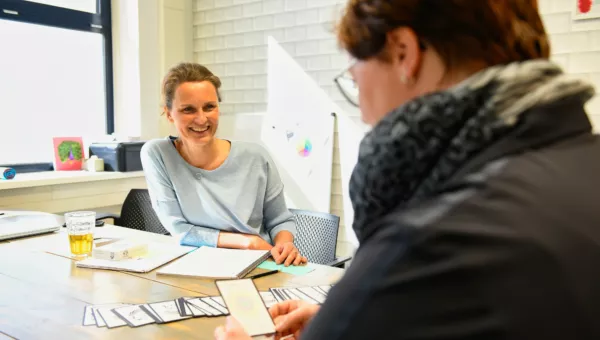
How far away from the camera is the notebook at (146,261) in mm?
1646

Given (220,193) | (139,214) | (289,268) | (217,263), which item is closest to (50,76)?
(139,214)

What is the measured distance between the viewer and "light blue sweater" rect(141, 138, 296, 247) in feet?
7.20

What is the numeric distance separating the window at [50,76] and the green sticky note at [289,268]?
2.45 meters

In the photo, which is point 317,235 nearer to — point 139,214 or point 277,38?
point 139,214

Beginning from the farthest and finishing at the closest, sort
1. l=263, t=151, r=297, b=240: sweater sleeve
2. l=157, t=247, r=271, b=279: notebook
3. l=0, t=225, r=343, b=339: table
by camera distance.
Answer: l=263, t=151, r=297, b=240: sweater sleeve < l=157, t=247, r=271, b=279: notebook < l=0, t=225, r=343, b=339: table

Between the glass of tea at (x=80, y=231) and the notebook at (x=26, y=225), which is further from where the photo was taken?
the notebook at (x=26, y=225)

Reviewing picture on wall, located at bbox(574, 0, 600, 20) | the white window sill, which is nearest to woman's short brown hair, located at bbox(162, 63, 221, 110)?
the white window sill

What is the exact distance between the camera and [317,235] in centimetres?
233

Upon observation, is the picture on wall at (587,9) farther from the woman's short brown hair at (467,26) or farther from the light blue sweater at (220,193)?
the woman's short brown hair at (467,26)

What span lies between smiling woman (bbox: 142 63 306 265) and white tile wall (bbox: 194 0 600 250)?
99cm

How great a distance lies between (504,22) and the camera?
0.64m

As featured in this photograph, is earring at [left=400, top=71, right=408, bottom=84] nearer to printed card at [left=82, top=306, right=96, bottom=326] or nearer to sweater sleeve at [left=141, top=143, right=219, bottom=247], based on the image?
printed card at [left=82, top=306, right=96, bottom=326]

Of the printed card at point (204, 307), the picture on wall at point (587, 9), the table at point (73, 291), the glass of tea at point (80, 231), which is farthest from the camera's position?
the picture on wall at point (587, 9)

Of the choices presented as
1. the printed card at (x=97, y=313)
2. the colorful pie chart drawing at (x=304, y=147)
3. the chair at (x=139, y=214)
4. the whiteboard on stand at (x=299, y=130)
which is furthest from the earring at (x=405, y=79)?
the colorful pie chart drawing at (x=304, y=147)
